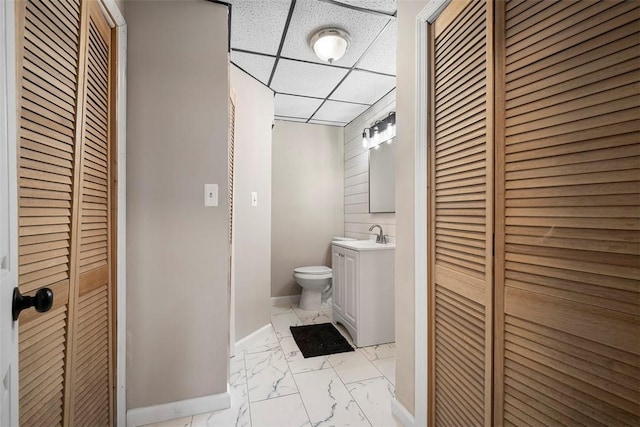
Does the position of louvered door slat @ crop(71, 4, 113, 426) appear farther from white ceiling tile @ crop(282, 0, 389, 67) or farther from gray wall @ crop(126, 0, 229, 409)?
white ceiling tile @ crop(282, 0, 389, 67)

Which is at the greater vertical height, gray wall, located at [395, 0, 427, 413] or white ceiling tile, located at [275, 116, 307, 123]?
white ceiling tile, located at [275, 116, 307, 123]

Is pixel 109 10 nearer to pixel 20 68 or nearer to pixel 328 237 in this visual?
pixel 20 68

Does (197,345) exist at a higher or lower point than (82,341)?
lower

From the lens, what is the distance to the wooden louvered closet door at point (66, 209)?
0.83 meters

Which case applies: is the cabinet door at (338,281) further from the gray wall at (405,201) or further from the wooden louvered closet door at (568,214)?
the wooden louvered closet door at (568,214)

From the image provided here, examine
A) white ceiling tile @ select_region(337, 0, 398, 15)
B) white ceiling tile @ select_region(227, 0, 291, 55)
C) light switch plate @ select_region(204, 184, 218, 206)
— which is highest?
white ceiling tile @ select_region(337, 0, 398, 15)

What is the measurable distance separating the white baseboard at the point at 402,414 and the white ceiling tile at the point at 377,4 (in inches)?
89.4

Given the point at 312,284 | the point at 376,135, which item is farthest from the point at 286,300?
the point at 376,135

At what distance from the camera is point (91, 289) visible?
49.7 inches

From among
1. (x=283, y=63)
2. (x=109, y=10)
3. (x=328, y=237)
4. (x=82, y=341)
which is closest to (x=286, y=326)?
(x=328, y=237)

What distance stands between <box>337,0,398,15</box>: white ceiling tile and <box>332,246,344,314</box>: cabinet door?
1.92m

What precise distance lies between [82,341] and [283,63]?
7.22ft

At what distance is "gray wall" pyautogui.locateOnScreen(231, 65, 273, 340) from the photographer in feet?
8.21

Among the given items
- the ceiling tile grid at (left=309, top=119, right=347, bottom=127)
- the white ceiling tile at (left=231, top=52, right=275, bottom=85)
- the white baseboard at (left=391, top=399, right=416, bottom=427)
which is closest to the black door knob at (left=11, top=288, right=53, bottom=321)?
the white baseboard at (left=391, top=399, right=416, bottom=427)
